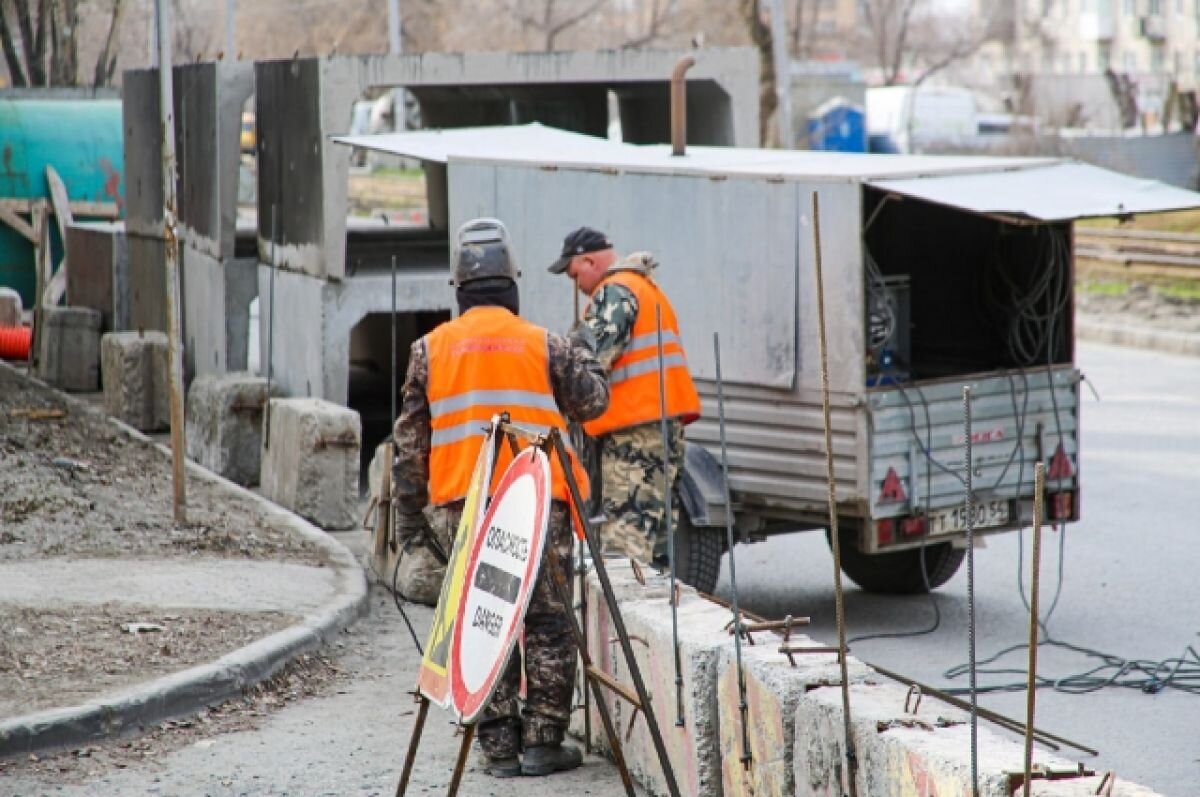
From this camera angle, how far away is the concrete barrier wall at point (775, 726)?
453 cm

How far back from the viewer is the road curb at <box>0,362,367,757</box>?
687 centimetres

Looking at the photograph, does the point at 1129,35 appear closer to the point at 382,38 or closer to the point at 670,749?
the point at 382,38

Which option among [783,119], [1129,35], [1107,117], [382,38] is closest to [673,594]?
[783,119]

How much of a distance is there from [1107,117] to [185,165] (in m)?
57.5

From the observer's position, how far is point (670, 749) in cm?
616

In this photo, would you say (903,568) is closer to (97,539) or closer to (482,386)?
(482,386)

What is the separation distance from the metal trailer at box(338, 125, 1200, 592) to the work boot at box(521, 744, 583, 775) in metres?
2.48

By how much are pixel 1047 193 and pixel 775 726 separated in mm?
3991

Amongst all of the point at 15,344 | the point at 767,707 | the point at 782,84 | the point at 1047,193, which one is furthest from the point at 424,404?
the point at 782,84

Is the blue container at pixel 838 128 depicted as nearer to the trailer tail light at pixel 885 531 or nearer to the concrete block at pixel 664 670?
the trailer tail light at pixel 885 531

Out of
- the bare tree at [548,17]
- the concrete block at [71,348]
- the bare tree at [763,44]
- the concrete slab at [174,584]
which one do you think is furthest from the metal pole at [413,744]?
the bare tree at [548,17]

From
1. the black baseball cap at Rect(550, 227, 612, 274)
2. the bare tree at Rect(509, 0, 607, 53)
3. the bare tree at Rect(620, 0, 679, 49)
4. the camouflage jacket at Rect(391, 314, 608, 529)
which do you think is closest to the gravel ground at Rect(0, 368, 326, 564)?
the black baseball cap at Rect(550, 227, 612, 274)

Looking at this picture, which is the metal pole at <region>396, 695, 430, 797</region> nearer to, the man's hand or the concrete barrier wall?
the concrete barrier wall

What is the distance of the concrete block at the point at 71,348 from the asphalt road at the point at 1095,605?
8806 mm
